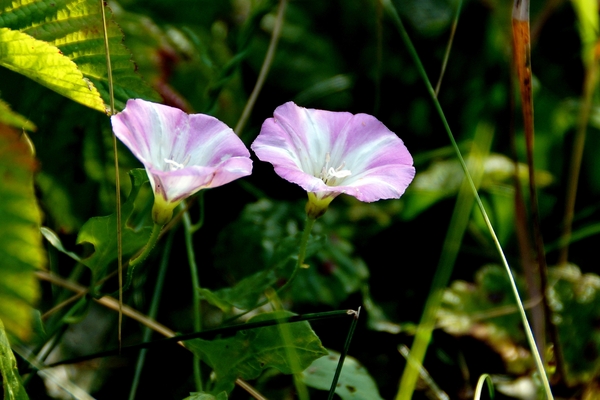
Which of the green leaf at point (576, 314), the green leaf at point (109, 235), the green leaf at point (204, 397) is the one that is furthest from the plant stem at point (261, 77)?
the green leaf at point (576, 314)

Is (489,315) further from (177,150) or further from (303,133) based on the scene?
(177,150)

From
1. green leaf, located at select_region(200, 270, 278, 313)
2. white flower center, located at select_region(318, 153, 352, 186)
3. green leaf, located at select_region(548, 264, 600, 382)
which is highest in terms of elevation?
white flower center, located at select_region(318, 153, 352, 186)

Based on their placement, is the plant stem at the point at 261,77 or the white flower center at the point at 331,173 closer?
the white flower center at the point at 331,173

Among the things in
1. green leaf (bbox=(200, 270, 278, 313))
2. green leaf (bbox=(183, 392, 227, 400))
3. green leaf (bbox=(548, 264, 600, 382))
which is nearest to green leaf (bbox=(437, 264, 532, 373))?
green leaf (bbox=(548, 264, 600, 382))

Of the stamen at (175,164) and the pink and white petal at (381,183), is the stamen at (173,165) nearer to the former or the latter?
the stamen at (175,164)

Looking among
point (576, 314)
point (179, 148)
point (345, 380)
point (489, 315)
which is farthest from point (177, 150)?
point (576, 314)

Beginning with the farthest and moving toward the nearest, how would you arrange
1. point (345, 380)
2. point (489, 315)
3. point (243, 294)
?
1. point (489, 315)
2. point (345, 380)
3. point (243, 294)

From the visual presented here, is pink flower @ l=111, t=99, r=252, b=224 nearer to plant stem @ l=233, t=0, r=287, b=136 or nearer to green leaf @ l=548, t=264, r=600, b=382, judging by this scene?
plant stem @ l=233, t=0, r=287, b=136
